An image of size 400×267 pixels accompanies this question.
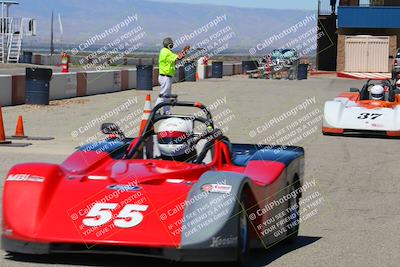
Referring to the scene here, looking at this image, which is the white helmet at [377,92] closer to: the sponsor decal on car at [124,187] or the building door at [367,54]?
the sponsor decal on car at [124,187]

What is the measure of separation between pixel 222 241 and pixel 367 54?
51.0 metres

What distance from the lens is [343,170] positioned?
12891 mm

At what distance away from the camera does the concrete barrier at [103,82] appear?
2950 centimetres

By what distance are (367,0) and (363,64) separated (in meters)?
4.61

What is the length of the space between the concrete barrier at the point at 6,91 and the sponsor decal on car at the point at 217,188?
1702 centimetres

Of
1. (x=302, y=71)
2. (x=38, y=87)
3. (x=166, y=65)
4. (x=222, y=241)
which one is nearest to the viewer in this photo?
(x=222, y=241)

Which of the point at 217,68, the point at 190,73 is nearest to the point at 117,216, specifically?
the point at 190,73

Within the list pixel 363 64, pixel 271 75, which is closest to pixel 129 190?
pixel 271 75

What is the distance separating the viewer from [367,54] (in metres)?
56.1

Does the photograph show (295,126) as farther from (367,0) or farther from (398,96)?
(367,0)

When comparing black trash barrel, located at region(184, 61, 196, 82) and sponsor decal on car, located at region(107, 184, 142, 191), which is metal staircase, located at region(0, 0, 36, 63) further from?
sponsor decal on car, located at region(107, 184, 142, 191)

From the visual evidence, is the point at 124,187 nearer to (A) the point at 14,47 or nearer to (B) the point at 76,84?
(B) the point at 76,84

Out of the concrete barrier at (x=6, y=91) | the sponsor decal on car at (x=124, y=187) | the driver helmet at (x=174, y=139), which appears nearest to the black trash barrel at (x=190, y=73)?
the concrete barrier at (x=6, y=91)

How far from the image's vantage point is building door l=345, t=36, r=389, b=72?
55906 mm
